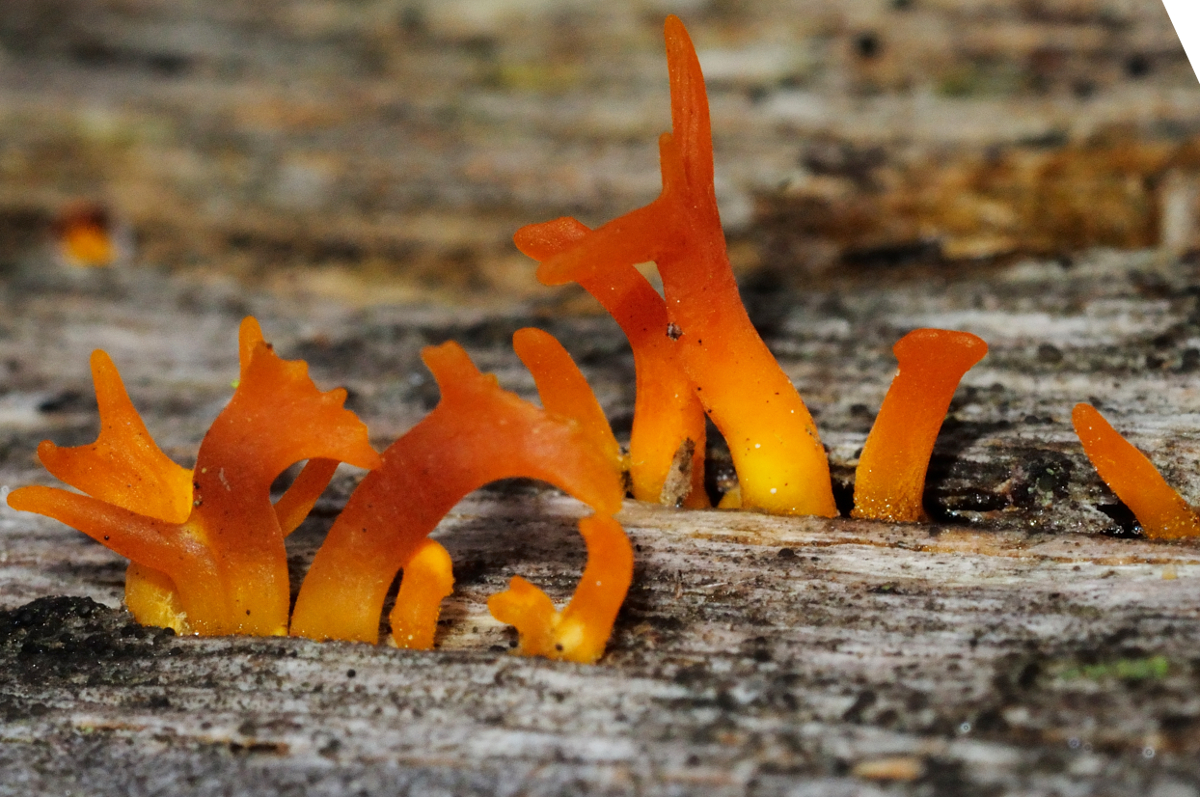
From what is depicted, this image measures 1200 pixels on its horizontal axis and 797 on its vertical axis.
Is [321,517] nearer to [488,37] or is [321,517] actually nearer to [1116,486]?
[1116,486]

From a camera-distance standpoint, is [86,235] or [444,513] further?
[86,235]

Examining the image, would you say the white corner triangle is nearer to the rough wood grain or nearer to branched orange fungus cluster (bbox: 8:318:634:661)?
the rough wood grain

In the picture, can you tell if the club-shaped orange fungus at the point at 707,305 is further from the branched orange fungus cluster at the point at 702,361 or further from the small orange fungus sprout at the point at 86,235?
the small orange fungus sprout at the point at 86,235

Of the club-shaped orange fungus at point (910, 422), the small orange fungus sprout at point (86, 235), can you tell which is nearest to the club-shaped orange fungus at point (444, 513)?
the club-shaped orange fungus at point (910, 422)

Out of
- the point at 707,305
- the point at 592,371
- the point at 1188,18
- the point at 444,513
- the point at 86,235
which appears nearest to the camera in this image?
the point at 444,513

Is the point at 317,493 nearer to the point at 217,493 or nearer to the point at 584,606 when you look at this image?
the point at 217,493

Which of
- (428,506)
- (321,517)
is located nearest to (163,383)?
(321,517)

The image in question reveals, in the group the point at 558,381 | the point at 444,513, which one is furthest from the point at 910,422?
the point at 444,513
